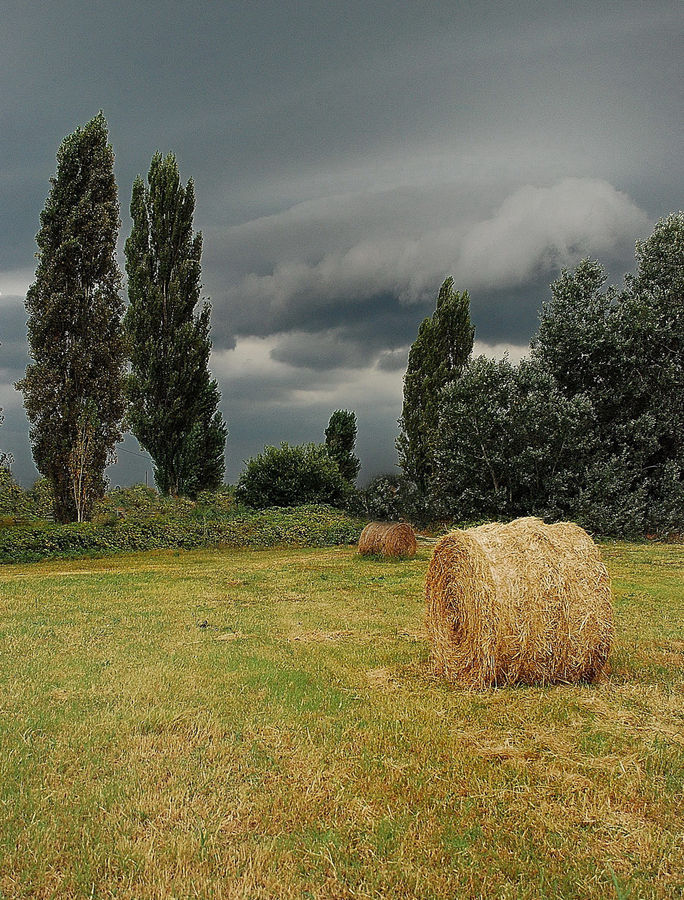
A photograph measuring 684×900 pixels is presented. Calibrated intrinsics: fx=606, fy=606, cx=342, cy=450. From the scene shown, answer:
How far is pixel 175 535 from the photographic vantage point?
2144cm

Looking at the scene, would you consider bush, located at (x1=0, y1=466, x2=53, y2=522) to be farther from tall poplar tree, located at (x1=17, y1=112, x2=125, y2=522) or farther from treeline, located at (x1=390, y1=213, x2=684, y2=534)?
treeline, located at (x1=390, y1=213, x2=684, y2=534)

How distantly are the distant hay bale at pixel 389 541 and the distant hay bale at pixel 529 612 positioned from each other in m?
11.1

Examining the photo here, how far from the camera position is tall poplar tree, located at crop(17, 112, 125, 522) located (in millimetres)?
22422

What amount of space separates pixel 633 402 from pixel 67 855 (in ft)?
93.4

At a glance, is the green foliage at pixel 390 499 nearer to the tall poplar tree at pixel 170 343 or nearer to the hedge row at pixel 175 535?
the hedge row at pixel 175 535

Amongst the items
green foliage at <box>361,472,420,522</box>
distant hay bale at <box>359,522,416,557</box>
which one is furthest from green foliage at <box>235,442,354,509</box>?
distant hay bale at <box>359,522,416,557</box>

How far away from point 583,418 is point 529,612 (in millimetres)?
21646

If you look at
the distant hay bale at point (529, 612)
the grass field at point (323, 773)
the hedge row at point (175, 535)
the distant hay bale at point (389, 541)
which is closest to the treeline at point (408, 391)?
the hedge row at point (175, 535)

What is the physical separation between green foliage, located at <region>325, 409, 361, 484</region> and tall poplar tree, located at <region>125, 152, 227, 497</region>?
363 inches

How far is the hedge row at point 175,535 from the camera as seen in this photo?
1883 centimetres

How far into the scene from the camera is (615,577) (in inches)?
546

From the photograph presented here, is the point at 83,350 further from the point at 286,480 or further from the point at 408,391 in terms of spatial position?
the point at 408,391

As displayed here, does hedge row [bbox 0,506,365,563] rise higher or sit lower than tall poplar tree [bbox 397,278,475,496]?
lower

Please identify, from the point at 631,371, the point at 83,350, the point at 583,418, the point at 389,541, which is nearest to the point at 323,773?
the point at 389,541
